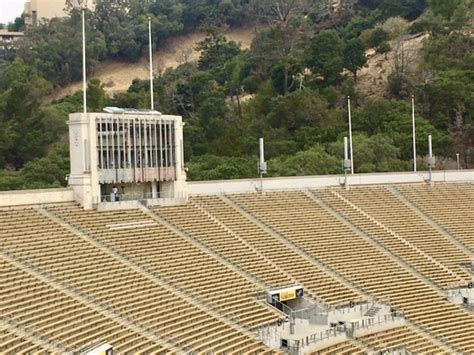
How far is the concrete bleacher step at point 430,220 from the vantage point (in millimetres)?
37378

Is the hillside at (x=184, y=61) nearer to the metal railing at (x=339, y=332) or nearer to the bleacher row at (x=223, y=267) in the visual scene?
the bleacher row at (x=223, y=267)

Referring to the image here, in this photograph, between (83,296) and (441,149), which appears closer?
(83,296)

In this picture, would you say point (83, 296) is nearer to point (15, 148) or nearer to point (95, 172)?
point (95, 172)

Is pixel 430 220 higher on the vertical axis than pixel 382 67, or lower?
lower

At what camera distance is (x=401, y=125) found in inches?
2375

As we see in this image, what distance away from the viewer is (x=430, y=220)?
3916 cm

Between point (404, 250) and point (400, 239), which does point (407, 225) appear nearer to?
point (400, 239)

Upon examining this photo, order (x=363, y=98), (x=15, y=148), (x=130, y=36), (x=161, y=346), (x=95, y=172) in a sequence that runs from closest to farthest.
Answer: (x=161, y=346) < (x=95, y=172) < (x=15, y=148) < (x=363, y=98) < (x=130, y=36)

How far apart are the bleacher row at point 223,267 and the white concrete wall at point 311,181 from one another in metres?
0.58

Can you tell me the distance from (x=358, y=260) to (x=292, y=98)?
1375 inches

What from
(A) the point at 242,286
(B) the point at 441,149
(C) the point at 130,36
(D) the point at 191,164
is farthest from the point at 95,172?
(C) the point at 130,36

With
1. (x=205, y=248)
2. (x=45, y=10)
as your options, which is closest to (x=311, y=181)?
(x=205, y=248)

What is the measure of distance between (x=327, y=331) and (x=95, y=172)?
10716mm

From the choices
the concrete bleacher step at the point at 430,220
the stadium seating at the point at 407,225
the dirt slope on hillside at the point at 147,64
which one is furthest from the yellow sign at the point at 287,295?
the dirt slope on hillside at the point at 147,64
